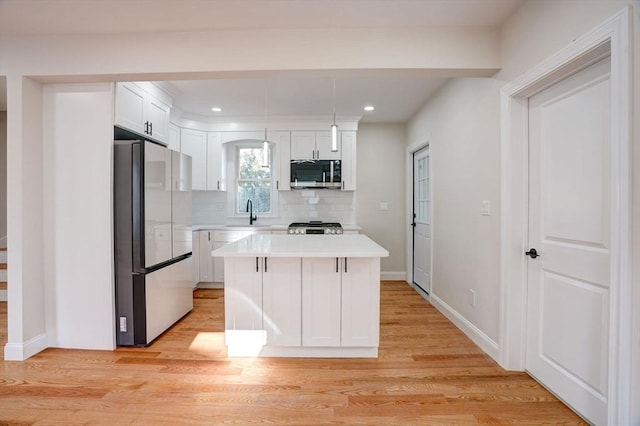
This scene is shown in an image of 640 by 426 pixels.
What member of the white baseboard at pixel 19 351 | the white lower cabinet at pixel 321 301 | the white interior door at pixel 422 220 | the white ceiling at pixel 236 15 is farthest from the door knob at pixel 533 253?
the white baseboard at pixel 19 351

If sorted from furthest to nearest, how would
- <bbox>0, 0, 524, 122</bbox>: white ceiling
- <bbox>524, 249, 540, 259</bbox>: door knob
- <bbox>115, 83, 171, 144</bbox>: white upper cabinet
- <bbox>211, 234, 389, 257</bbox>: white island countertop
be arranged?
1. <bbox>115, 83, 171, 144</bbox>: white upper cabinet
2. <bbox>211, 234, 389, 257</bbox>: white island countertop
3. <bbox>524, 249, 540, 259</bbox>: door knob
4. <bbox>0, 0, 524, 122</bbox>: white ceiling

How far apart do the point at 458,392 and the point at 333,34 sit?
2673mm

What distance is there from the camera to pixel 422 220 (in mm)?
4535

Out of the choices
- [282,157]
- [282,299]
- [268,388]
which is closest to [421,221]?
[282,157]

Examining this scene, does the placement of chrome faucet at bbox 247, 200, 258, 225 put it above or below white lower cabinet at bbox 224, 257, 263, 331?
above

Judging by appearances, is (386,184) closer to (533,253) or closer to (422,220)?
(422,220)

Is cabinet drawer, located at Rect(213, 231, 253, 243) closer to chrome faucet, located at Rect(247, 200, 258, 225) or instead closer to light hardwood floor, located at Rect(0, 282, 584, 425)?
chrome faucet, located at Rect(247, 200, 258, 225)

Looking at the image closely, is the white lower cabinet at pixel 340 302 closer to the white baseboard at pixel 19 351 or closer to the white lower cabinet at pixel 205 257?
the white baseboard at pixel 19 351

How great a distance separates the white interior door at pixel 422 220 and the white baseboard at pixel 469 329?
1.58 ft

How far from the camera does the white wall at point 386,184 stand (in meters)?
5.11

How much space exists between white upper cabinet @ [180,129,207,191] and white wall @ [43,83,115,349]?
197cm

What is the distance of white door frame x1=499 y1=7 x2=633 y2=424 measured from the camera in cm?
135

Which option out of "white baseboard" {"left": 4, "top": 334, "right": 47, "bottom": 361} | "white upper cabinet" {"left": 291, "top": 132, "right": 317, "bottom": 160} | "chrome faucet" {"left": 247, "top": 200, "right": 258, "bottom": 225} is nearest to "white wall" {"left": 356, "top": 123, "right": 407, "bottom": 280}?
"white upper cabinet" {"left": 291, "top": 132, "right": 317, "bottom": 160}

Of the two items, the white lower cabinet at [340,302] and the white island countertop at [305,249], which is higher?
the white island countertop at [305,249]
